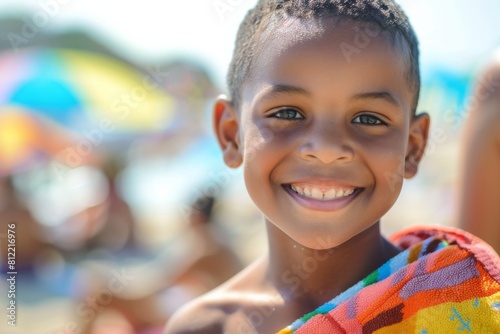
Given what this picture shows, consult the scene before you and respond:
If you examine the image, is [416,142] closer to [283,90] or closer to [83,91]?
[283,90]

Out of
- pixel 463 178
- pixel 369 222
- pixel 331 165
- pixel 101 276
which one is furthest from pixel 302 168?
pixel 101 276

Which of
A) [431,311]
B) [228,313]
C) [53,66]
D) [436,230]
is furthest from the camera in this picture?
[53,66]

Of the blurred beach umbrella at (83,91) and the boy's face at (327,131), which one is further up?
the boy's face at (327,131)

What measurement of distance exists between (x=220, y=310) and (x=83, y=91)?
5313 mm

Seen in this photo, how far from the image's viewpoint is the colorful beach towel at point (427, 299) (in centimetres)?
130

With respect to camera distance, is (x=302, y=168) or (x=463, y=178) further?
(x=463, y=178)

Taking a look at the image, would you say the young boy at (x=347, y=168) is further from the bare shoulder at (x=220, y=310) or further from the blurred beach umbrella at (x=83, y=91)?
the blurred beach umbrella at (x=83, y=91)

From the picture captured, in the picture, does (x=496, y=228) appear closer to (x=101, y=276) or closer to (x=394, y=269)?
(x=394, y=269)

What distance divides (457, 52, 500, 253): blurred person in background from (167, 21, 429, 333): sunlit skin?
437 millimetres

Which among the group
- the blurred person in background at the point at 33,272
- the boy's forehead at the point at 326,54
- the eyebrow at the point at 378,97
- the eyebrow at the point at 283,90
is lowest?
the blurred person in background at the point at 33,272

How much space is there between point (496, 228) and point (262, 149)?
37.2 inches

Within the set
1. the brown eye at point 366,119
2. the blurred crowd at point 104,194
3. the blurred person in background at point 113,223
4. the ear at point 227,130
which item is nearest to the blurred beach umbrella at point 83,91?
the blurred crowd at point 104,194

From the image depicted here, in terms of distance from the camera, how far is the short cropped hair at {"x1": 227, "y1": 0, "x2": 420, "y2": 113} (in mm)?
1512

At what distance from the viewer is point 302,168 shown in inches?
57.4
